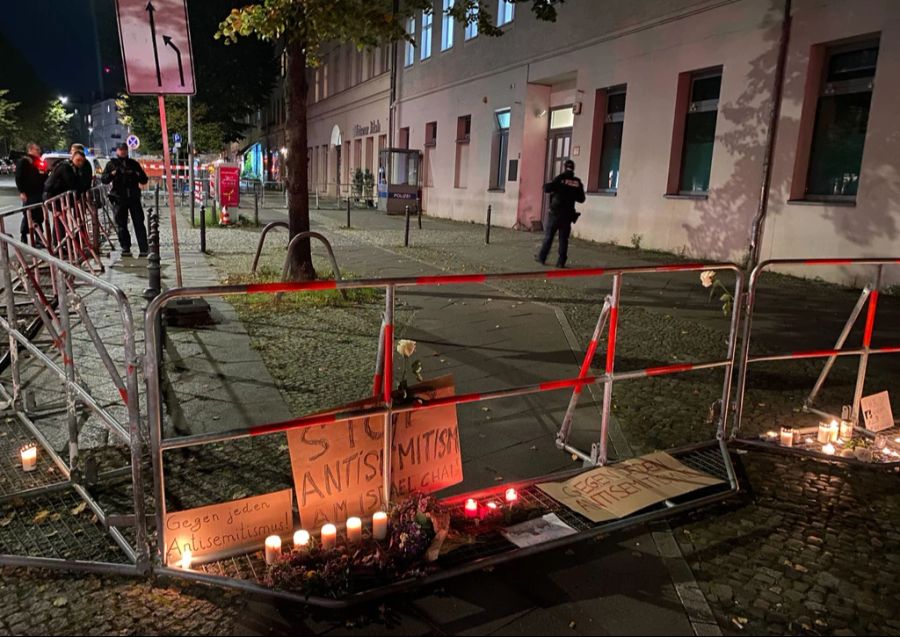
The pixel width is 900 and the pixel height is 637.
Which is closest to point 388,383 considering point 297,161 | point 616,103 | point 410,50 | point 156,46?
point 156,46

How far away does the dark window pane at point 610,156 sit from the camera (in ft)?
55.6

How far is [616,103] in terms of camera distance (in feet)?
55.6

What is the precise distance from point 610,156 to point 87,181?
1169 centimetres

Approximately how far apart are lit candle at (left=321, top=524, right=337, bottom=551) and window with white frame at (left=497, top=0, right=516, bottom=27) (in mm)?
19995

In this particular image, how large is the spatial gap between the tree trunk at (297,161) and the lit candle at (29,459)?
5294mm

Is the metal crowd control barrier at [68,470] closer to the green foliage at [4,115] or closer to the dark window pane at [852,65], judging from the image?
the dark window pane at [852,65]

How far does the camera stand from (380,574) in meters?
3.03

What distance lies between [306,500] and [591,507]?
151cm

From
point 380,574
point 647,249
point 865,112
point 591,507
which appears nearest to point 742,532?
point 591,507

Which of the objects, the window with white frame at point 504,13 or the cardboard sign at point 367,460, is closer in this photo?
the cardboard sign at point 367,460

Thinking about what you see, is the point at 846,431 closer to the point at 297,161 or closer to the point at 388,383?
the point at 388,383

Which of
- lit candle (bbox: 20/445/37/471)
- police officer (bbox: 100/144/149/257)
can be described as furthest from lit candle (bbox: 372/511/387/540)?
police officer (bbox: 100/144/149/257)

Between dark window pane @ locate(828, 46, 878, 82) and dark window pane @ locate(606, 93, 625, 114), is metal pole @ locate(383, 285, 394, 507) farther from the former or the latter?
dark window pane @ locate(606, 93, 625, 114)

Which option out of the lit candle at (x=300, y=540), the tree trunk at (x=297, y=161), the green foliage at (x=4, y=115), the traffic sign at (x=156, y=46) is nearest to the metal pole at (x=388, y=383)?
the lit candle at (x=300, y=540)
